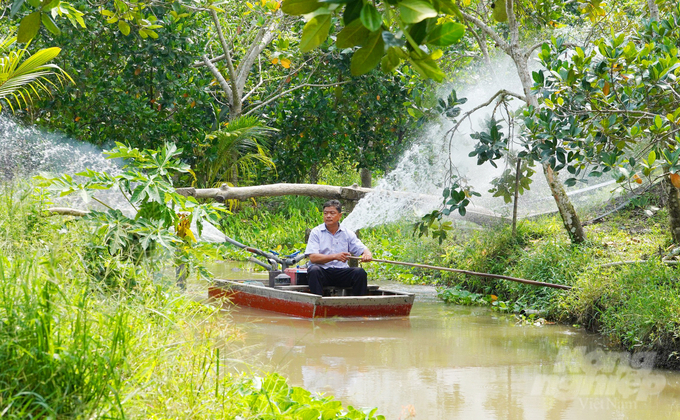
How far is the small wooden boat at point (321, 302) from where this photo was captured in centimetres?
848

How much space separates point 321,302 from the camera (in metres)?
8.45

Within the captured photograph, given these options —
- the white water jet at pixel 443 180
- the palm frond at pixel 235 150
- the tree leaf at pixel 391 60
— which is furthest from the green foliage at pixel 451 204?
the palm frond at pixel 235 150

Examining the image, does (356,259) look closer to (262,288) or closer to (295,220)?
(262,288)

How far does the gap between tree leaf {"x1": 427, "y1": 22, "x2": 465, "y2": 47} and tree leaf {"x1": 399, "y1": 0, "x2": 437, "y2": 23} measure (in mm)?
171

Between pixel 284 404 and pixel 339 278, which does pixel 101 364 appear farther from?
pixel 339 278

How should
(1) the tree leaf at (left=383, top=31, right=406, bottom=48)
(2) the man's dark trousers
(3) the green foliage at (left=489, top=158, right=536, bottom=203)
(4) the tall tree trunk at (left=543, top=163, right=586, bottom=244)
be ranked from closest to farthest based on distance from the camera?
(1) the tree leaf at (left=383, top=31, right=406, bottom=48), (2) the man's dark trousers, (4) the tall tree trunk at (left=543, top=163, right=586, bottom=244), (3) the green foliage at (left=489, top=158, right=536, bottom=203)

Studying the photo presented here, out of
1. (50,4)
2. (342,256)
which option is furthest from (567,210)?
(50,4)

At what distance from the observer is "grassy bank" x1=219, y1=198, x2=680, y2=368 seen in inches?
266

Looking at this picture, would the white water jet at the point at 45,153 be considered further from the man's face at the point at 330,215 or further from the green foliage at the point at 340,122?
the man's face at the point at 330,215

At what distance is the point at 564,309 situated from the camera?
8461 mm

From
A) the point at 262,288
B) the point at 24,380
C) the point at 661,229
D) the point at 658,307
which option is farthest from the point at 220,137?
the point at 24,380

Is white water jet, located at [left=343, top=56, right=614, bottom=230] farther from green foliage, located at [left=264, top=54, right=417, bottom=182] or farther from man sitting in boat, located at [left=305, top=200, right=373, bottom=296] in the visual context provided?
man sitting in boat, located at [left=305, top=200, right=373, bottom=296]

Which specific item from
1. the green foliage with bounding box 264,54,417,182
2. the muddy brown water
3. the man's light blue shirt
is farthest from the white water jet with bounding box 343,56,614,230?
the muddy brown water

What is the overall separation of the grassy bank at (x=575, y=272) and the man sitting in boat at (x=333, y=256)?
1773mm
